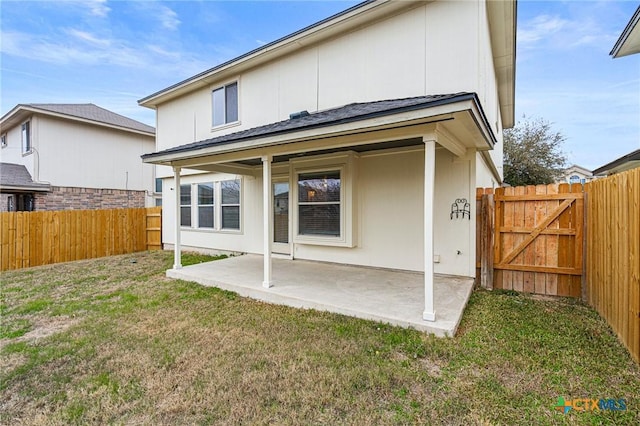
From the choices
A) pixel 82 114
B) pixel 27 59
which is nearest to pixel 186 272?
pixel 82 114

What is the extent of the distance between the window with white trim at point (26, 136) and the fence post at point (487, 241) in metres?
17.7

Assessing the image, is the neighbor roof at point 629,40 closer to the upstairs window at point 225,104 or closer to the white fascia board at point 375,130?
the white fascia board at point 375,130

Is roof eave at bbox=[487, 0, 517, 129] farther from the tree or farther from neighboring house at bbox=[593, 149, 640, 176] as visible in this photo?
the tree

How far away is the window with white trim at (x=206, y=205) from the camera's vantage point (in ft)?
31.8

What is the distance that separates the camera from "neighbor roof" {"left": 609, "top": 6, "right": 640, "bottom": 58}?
6941mm

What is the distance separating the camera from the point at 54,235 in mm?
8969

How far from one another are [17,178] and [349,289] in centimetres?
1485

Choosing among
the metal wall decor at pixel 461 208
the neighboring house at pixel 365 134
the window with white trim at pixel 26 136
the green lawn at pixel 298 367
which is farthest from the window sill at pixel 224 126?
the window with white trim at pixel 26 136

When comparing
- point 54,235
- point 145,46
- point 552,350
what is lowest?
point 552,350

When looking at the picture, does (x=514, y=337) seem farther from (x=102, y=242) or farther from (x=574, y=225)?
(x=102, y=242)

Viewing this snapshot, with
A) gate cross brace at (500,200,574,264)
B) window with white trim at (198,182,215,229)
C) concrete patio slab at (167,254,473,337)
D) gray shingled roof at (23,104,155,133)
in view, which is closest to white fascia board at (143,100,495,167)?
gate cross brace at (500,200,574,264)

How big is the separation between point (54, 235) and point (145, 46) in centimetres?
952

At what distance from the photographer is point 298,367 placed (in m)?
2.99

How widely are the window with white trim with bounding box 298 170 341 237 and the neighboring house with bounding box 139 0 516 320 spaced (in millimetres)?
28
